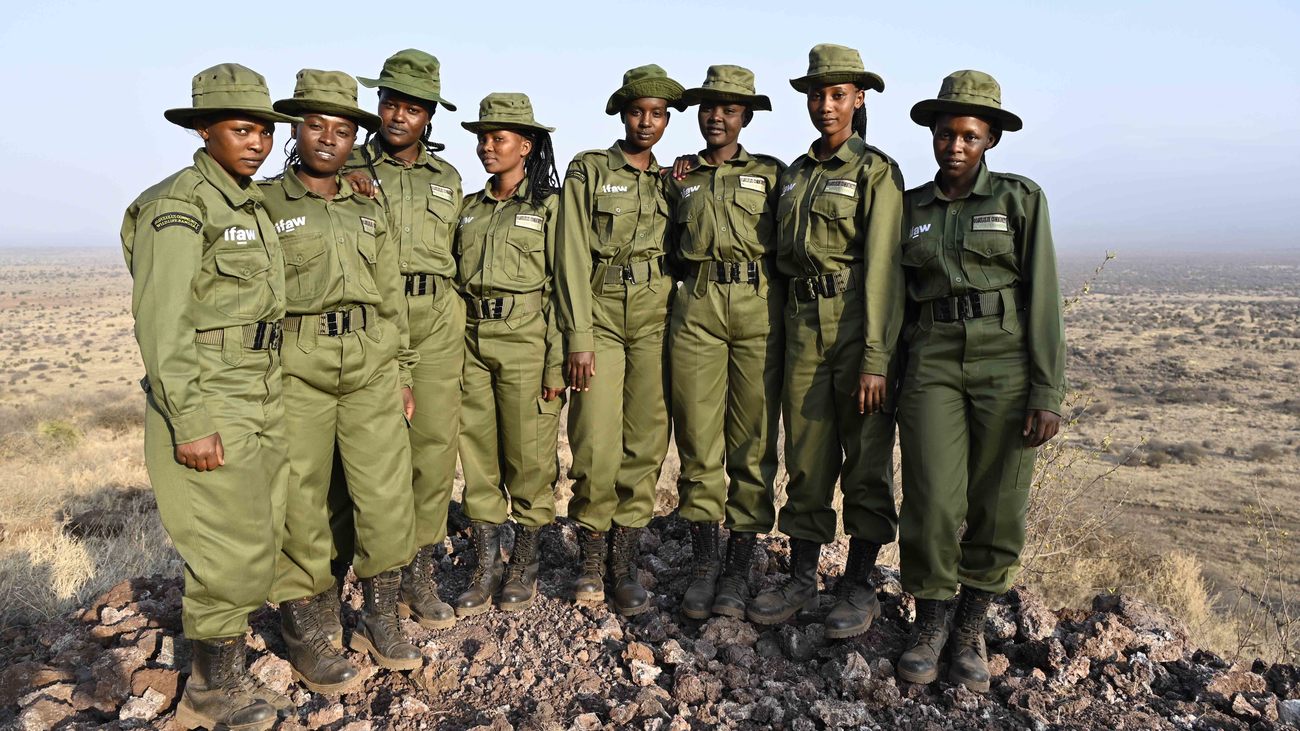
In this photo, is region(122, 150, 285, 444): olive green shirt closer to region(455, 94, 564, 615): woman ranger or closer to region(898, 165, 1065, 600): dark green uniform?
region(455, 94, 564, 615): woman ranger

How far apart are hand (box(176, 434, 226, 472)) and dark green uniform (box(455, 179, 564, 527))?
1.46 m

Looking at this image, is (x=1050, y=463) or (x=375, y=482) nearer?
(x=375, y=482)

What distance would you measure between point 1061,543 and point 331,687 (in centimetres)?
639

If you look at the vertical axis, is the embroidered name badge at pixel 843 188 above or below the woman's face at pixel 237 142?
below

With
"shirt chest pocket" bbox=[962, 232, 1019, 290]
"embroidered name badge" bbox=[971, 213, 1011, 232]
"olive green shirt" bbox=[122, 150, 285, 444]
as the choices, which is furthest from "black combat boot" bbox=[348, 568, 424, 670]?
"embroidered name badge" bbox=[971, 213, 1011, 232]

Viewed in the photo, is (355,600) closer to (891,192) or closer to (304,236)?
(304,236)

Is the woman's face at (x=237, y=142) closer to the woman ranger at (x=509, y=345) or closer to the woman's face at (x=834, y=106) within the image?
the woman ranger at (x=509, y=345)

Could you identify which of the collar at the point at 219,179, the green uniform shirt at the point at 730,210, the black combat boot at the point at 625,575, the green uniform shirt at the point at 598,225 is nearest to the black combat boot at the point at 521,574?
the black combat boot at the point at 625,575

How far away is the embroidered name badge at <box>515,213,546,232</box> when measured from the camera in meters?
4.51

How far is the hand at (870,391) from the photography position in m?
4.09

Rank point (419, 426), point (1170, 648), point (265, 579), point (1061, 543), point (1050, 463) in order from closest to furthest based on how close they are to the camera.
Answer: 1. point (265, 579)
2. point (1170, 648)
3. point (419, 426)
4. point (1050, 463)
5. point (1061, 543)

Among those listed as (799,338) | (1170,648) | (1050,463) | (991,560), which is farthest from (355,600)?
(1050,463)

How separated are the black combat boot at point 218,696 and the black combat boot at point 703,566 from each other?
6.93ft

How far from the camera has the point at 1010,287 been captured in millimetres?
3848
